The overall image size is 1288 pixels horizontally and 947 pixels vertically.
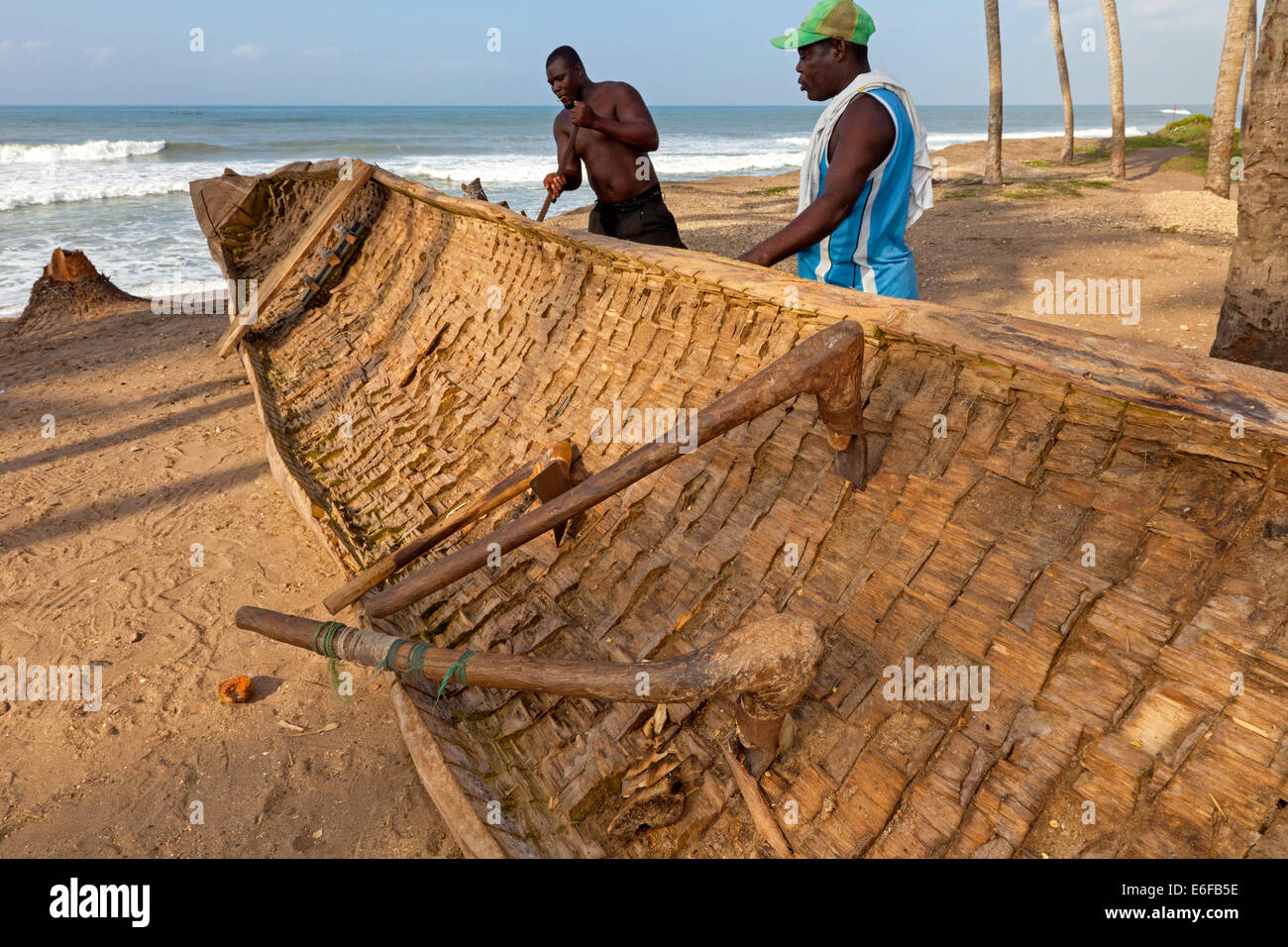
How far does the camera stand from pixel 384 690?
3184 mm

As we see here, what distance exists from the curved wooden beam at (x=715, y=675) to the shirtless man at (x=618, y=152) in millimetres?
3437

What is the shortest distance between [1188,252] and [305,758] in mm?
10550

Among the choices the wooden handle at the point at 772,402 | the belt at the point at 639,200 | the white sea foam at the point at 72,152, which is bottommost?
the wooden handle at the point at 772,402

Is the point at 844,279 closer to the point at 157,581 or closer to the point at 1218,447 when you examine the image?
the point at 1218,447

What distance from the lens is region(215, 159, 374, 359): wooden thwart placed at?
20.6 ft

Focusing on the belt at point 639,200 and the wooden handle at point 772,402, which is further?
the belt at point 639,200

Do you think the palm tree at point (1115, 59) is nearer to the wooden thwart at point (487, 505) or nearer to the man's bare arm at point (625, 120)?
the man's bare arm at point (625, 120)

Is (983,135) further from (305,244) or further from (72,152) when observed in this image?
(305,244)

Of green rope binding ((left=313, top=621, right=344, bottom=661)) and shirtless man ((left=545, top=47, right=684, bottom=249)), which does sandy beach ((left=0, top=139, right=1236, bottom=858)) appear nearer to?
green rope binding ((left=313, top=621, right=344, bottom=661))

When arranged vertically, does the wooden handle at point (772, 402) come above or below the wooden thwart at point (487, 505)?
above

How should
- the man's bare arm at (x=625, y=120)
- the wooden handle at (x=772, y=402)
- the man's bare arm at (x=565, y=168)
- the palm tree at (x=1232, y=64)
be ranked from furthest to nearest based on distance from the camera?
the palm tree at (x=1232, y=64) → the man's bare arm at (x=565, y=168) → the man's bare arm at (x=625, y=120) → the wooden handle at (x=772, y=402)

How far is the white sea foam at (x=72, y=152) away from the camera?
2772 cm

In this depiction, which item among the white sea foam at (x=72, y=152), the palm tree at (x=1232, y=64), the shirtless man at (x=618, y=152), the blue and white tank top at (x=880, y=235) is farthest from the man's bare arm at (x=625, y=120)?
the white sea foam at (x=72, y=152)
